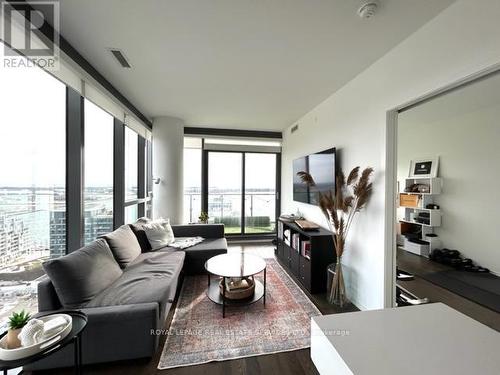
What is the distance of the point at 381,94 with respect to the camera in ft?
6.64

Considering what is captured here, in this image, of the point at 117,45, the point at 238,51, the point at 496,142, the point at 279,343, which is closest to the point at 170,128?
the point at 117,45

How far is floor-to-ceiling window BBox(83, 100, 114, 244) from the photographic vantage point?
7.63 feet

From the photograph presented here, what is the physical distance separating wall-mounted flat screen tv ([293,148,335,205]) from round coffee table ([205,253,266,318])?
1290 millimetres

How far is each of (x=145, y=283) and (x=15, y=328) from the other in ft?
2.94

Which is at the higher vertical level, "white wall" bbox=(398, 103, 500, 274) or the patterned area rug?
"white wall" bbox=(398, 103, 500, 274)

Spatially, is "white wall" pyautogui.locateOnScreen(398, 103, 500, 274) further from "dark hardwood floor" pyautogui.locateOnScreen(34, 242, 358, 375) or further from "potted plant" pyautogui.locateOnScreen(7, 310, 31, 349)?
"potted plant" pyautogui.locateOnScreen(7, 310, 31, 349)

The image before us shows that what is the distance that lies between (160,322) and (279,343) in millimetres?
993

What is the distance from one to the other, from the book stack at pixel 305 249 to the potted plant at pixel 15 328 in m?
2.48

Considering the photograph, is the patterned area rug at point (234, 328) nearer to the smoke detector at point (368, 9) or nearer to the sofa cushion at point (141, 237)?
the sofa cushion at point (141, 237)

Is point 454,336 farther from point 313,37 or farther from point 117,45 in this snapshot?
point 117,45

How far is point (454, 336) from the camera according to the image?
0.67m

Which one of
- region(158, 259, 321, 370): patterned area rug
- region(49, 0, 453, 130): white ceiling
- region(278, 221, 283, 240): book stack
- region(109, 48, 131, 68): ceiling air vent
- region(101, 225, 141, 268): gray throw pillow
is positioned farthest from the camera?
region(278, 221, 283, 240): book stack

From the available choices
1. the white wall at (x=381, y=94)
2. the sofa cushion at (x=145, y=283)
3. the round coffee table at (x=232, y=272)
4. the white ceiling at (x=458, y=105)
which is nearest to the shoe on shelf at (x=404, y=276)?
the white wall at (x=381, y=94)

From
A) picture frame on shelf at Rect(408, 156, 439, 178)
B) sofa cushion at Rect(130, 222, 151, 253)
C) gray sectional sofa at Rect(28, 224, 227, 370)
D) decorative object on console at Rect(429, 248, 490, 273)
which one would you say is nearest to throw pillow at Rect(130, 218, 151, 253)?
sofa cushion at Rect(130, 222, 151, 253)
